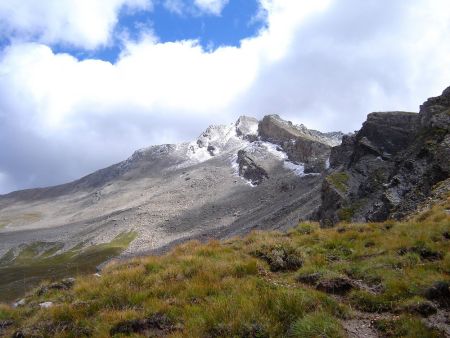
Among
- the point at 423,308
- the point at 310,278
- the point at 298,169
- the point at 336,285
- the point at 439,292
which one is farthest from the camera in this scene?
the point at 298,169

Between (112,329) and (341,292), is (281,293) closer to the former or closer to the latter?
(341,292)

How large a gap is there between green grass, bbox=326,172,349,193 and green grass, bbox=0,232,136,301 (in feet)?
148

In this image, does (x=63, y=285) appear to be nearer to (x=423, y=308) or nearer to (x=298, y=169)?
(x=423, y=308)

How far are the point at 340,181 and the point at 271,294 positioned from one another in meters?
51.5

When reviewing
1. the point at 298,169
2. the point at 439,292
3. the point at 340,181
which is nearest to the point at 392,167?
the point at 340,181

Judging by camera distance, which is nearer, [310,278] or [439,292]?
[439,292]

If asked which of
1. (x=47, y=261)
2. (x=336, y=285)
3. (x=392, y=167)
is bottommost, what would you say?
(x=47, y=261)

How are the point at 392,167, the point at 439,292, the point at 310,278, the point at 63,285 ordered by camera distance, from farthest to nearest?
the point at 392,167, the point at 63,285, the point at 310,278, the point at 439,292

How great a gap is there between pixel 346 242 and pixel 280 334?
812 cm

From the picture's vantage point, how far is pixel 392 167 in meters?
48.5

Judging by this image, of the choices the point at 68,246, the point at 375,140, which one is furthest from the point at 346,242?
the point at 68,246

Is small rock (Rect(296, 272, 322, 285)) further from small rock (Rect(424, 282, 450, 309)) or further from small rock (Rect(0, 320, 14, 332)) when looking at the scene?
small rock (Rect(0, 320, 14, 332))

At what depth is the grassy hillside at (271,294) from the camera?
9258 millimetres

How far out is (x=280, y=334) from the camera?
883 cm
